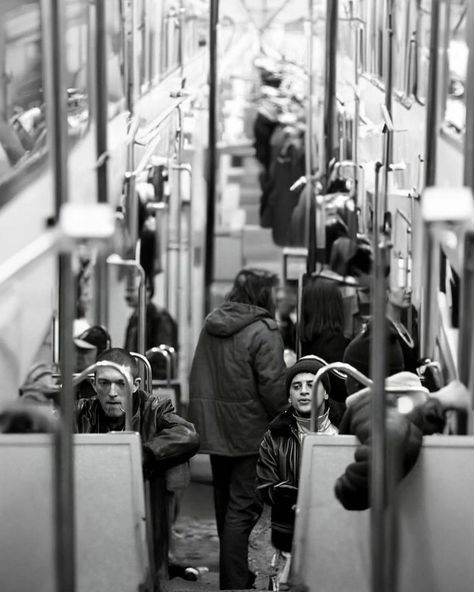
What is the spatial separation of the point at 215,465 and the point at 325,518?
1761mm

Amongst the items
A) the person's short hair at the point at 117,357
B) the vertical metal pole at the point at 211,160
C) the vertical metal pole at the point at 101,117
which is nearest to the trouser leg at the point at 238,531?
the person's short hair at the point at 117,357

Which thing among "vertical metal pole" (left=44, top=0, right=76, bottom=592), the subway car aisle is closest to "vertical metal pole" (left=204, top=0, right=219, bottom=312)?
the subway car aisle

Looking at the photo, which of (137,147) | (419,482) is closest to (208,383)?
(137,147)

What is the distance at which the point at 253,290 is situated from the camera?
19.0ft

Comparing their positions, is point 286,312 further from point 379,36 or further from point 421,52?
point 421,52

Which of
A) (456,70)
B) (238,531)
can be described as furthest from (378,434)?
(238,531)

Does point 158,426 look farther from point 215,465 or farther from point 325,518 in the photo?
point 215,465

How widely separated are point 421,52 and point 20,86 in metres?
1.55

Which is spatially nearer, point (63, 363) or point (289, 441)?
point (63, 363)

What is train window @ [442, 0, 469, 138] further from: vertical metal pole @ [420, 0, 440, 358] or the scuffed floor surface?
the scuffed floor surface

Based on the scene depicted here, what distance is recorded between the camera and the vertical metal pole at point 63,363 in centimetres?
314

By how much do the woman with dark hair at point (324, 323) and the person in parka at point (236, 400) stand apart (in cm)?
12

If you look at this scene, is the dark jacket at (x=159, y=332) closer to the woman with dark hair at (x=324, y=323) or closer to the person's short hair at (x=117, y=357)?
the woman with dark hair at (x=324, y=323)

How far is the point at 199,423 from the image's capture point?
18.5ft
